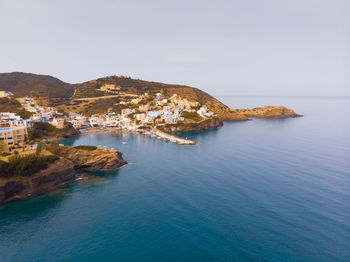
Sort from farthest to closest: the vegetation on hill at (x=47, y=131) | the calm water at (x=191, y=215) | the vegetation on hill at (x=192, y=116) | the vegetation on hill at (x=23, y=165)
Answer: the vegetation on hill at (x=192, y=116) → the vegetation on hill at (x=47, y=131) → the vegetation on hill at (x=23, y=165) → the calm water at (x=191, y=215)

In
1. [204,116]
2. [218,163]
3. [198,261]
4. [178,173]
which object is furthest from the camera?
[204,116]

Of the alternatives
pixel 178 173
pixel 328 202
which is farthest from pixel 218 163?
pixel 328 202

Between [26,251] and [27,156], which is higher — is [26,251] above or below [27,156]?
below

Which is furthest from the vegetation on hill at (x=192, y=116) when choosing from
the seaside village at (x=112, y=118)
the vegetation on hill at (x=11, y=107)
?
the vegetation on hill at (x=11, y=107)

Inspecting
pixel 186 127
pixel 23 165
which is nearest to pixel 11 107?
pixel 23 165

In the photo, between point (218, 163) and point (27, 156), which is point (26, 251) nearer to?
point (27, 156)

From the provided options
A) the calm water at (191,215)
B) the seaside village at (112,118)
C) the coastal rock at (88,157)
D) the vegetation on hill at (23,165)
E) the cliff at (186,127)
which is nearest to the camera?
the calm water at (191,215)

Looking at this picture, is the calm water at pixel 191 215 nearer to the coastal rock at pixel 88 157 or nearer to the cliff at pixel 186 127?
the coastal rock at pixel 88 157
